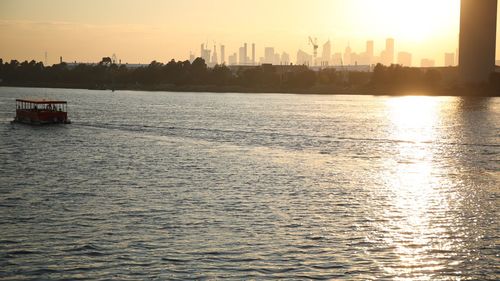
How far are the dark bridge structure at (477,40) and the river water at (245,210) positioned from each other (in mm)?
101281

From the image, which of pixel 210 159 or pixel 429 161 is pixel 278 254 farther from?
pixel 429 161

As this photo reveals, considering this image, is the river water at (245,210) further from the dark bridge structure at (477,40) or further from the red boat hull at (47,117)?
the dark bridge structure at (477,40)

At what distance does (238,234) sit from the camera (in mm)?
23281

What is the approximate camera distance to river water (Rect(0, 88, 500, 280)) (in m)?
19.9

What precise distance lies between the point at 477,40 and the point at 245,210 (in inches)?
5385

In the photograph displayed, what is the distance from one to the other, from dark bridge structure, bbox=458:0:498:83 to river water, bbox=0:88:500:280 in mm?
101281

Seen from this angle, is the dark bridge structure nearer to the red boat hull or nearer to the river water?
the river water

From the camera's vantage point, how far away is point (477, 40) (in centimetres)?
15275

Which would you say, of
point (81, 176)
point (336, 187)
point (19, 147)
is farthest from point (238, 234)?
point (19, 147)

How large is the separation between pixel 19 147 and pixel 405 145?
101 feet

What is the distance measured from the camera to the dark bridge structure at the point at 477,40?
152m

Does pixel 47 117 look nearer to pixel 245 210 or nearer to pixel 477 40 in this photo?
pixel 245 210

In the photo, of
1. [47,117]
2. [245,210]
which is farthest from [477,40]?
[245,210]

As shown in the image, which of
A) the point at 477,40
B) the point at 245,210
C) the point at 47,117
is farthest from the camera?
the point at 477,40
